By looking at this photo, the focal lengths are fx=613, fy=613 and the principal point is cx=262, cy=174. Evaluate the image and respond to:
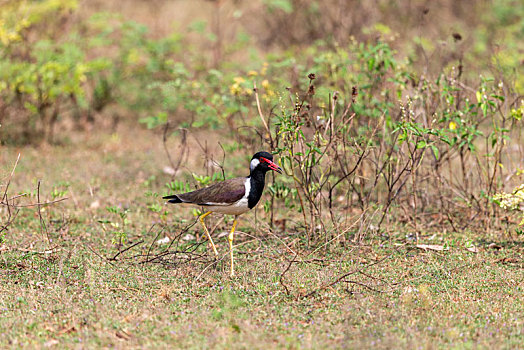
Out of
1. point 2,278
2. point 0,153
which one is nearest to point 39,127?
point 0,153

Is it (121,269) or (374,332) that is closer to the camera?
(374,332)

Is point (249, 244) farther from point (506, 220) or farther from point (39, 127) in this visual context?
point (39, 127)

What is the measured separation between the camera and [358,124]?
287 inches

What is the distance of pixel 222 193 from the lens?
5316mm

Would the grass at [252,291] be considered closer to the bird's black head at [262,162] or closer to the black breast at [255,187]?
the black breast at [255,187]

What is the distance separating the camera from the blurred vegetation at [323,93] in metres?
6.13

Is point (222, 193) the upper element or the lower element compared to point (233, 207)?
upper

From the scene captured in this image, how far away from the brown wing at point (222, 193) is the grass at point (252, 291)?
38 centimetres

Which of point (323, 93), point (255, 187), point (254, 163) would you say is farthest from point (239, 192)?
point (323, 93)

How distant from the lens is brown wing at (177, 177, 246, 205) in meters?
5.29

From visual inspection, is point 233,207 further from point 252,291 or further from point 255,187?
point 252,291

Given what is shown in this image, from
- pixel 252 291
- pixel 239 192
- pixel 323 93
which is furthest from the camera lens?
pixel 323 93

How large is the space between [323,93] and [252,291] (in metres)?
3.25

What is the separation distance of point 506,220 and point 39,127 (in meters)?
7.09
